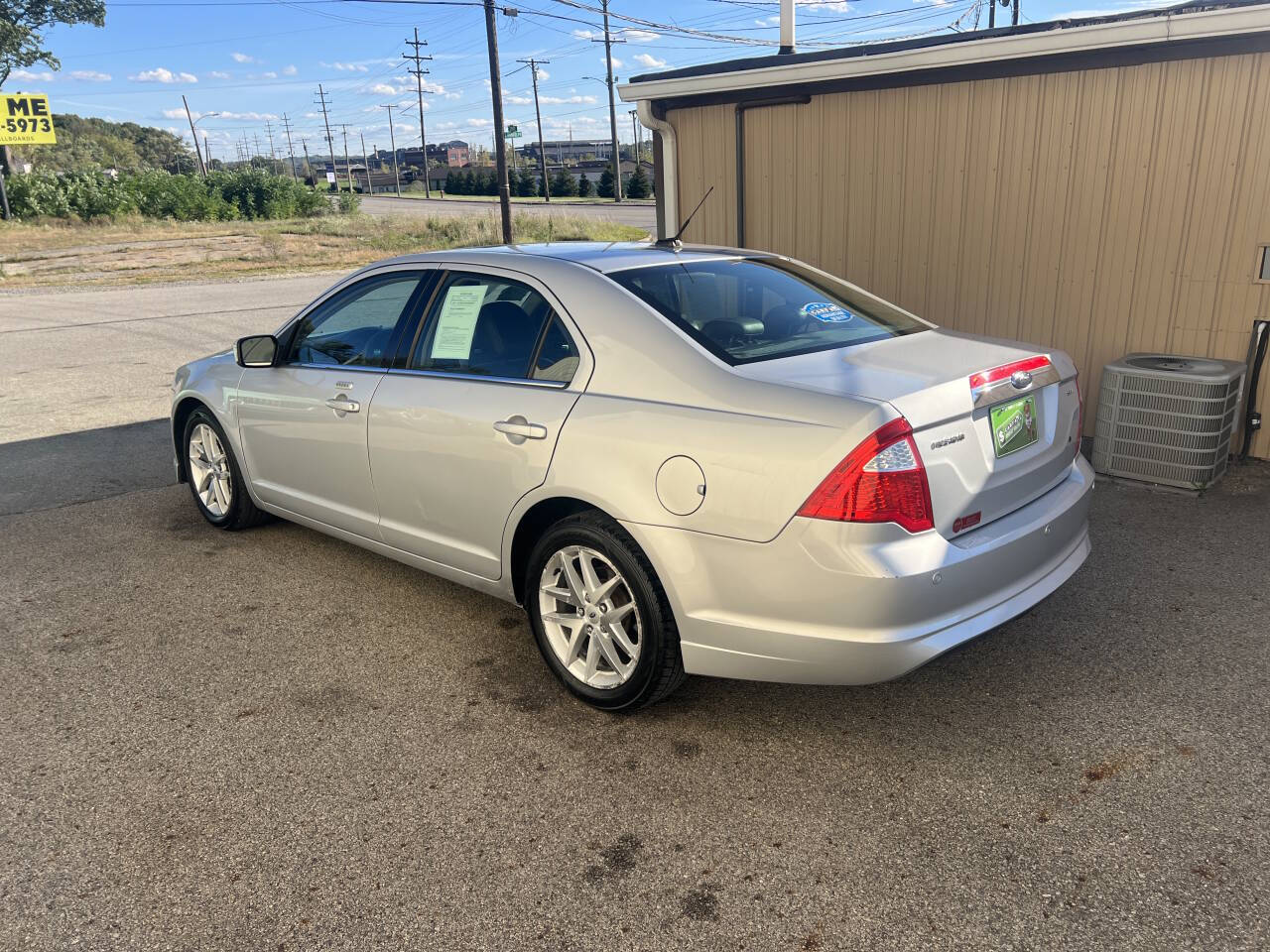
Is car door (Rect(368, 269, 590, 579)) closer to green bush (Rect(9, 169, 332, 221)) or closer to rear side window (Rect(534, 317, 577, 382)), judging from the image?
rear side window (Rect(534, 317, 577, 382))

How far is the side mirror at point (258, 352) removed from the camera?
4.56 metres

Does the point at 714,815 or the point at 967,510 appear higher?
the point at 967,510

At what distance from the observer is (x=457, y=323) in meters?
3.82

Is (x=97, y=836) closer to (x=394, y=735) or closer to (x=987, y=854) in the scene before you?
(x=394, y=735)

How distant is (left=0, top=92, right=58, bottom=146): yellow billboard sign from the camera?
36.3 m

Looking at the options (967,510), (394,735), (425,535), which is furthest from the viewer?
(425,535)

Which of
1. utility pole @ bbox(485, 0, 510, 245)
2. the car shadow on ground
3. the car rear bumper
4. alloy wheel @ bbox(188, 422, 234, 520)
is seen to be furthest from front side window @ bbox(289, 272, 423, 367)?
utility pole @ bbox(485, 0, 510, 245)

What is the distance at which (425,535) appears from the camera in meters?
3.87

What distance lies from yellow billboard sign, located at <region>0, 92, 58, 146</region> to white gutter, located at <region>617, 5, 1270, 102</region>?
38.2m

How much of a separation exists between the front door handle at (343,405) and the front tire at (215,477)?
1.09m

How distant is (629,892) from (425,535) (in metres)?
1.82

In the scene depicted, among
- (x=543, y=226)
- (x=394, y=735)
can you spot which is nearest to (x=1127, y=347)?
(x=394, y=735)

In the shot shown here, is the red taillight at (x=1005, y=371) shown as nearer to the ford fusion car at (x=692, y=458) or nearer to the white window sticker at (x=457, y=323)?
the ford fusion car at (x=692, y=458)

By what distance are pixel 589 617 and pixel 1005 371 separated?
1.58 metres
